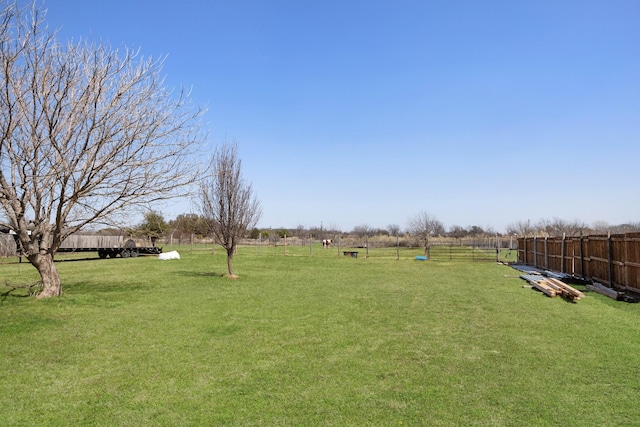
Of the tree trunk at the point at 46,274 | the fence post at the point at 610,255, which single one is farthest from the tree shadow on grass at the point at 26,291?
the fence post at the point at 610,255

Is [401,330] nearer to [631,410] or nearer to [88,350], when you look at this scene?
Result: [631,410]

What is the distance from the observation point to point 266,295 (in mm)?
12469

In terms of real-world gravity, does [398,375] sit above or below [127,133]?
below

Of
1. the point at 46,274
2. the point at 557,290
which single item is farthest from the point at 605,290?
the point at 46,274

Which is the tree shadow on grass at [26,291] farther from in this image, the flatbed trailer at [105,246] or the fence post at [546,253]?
the flatbed trailer at [105,246]

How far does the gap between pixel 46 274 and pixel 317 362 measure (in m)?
8.73

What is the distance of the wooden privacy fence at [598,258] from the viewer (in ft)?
39.9

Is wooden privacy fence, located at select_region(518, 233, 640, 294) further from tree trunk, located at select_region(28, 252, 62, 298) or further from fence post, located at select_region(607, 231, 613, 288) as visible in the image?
tree trunk, located at select_region(28, 252, 62, 298)

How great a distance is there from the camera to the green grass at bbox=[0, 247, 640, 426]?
4145 mm

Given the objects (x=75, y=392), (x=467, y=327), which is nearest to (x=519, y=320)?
(x=467, y=327)

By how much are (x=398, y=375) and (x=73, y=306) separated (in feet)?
27.7

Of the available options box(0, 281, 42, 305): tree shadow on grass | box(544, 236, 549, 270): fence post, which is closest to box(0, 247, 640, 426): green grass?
box(0, 281, 42, 305): tree shadow on grass

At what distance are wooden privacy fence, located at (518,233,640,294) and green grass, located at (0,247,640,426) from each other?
1.87 meters

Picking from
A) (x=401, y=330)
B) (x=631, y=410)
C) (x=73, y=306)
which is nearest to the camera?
(x=631, y=410)
